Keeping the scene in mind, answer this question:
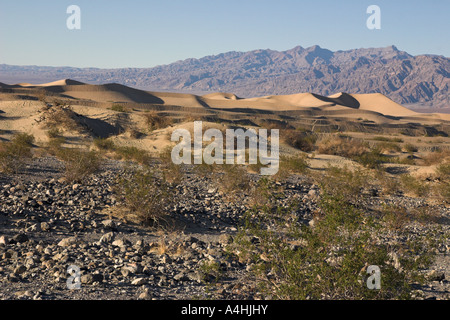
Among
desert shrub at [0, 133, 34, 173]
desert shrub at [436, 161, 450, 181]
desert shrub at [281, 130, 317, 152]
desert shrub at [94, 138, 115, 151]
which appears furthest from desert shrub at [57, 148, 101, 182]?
desert shrub at [281, 130, 317, 152]

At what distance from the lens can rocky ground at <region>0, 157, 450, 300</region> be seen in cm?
603

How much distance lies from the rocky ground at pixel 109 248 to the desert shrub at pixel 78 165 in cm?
42

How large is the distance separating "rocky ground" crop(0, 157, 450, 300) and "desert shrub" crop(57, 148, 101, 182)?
418 mm

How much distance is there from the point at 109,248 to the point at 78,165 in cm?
585

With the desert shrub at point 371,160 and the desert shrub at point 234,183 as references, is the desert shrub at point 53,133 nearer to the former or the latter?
the desert shrub at point 234,183

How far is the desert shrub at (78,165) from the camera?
41.9ft

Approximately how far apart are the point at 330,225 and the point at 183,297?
2.24 m

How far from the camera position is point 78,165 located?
1292cm

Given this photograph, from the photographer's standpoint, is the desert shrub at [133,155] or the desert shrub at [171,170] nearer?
the desert shrub at [171,170]

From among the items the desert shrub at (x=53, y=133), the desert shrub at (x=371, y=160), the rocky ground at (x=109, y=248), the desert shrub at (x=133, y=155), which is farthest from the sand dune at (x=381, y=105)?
the rocky ground at (x=109, y=248)

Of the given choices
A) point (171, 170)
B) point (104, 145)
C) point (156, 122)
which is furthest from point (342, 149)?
point (171, 170)

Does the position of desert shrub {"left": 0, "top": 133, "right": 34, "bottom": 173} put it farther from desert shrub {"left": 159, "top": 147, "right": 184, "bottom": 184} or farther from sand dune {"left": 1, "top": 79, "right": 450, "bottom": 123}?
sand dune {"left": 1, "top": 79, "right": 450, "bottom": 123}

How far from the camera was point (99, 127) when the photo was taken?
90.4ft

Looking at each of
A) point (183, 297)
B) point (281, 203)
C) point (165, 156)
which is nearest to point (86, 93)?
point (165, 156)
